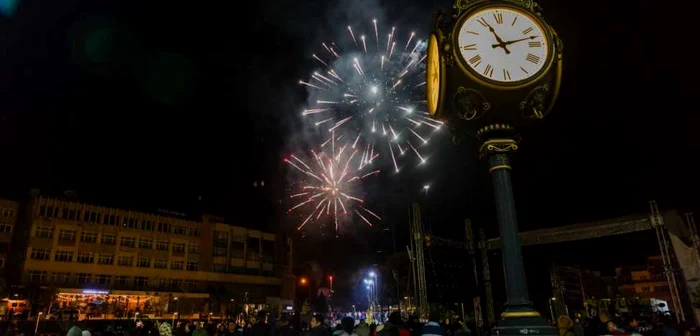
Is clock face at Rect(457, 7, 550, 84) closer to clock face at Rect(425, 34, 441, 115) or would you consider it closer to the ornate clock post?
the ornate clock post

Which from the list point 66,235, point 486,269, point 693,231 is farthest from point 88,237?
point 693,231

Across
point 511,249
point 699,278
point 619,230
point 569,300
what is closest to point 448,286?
point 619,230

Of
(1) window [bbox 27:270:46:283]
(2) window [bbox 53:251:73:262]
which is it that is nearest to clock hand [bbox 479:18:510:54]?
(1) window [bbox 27:270:46:283]

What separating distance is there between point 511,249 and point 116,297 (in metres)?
48.6

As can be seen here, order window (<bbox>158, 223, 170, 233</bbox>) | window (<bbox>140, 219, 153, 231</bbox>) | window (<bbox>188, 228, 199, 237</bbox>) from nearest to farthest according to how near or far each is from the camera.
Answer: window (<bbox>140, 219, 153, 231</bbox>), window (<bbox>158, 223, 170, 233</bbox>), window (<bbox>188, 228, 199, 237</bbox>)

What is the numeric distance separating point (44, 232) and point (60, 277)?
4.64 m

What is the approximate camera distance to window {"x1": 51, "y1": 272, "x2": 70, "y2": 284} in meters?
40.6

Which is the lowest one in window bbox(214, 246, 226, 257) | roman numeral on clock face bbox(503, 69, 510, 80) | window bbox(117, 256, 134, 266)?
roman numeral on clock face bbox(503, 69, 510, 80)

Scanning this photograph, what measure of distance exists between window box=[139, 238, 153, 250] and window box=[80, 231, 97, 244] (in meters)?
4.86

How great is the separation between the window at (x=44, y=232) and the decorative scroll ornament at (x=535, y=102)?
156ft

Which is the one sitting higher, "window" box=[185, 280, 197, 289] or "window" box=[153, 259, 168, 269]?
"window" box=[153, 259, 168, 269]

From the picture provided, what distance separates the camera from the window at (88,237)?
4372 centimetres

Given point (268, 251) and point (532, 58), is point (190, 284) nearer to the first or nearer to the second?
point (268, 251)

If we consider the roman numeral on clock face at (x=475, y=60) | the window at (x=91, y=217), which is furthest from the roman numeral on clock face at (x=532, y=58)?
the window at (x=91, y=217)
